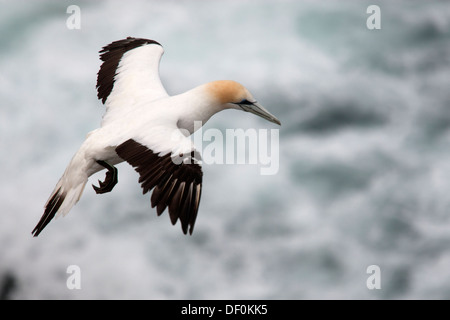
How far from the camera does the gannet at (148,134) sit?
8539mm

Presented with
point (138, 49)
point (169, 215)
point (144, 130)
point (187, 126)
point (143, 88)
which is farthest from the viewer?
point (138, 49)

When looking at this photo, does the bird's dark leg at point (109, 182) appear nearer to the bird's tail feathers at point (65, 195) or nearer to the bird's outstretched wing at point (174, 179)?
the bird's tail feathers at point (65, 195)

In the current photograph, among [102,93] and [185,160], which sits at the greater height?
[102,93]

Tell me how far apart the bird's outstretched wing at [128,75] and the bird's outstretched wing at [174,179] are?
1748 mm

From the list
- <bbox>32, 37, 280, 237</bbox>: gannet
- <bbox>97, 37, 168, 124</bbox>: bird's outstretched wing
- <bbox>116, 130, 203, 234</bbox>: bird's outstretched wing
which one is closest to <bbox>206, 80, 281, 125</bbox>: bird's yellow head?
<bbox>32, 37, 280, 237</bbox>: gannet

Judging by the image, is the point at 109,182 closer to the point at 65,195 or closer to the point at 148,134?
the point at 65,195

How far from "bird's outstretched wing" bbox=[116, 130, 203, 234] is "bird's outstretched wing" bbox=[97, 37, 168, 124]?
1.75 m

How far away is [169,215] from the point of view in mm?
8352

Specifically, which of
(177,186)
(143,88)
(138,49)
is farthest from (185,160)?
(138,49)

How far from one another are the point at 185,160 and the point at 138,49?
3807 mm

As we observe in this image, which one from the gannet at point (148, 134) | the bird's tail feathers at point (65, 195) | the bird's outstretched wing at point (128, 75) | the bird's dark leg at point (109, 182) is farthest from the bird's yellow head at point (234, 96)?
the bird's tail feathers at point (65, 195)

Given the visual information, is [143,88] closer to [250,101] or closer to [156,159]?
[250,101]

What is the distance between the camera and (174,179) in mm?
8586

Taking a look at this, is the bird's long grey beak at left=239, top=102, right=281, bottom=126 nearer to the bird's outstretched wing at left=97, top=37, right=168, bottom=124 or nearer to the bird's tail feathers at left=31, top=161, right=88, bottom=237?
the bird's outstretched wing at left=97, top=37, right=168, bottom=124
